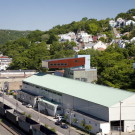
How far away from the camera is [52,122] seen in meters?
34.8


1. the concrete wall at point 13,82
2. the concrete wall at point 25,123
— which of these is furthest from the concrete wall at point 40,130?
the concrete wall at point 13,82

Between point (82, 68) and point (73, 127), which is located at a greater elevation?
point (82, 68)

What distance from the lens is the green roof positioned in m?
31.3

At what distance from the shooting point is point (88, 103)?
3253 centimetres

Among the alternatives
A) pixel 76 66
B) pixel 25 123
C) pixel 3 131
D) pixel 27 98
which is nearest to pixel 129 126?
pixel 25 123

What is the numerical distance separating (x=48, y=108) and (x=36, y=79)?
9559mm

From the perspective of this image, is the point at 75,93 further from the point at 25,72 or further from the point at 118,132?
the point at 25,72

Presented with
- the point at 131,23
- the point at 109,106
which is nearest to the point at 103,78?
the point at 109,106

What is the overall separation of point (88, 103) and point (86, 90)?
3349 millimetres

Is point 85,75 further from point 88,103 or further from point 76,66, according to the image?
point 88,103

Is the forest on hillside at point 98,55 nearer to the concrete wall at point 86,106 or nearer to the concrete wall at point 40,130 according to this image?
the concrete wall at point 86,106

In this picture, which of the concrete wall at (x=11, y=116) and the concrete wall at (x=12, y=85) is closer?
the concrete wall at (x=11, y=116)

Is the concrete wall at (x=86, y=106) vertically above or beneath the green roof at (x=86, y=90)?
beneath

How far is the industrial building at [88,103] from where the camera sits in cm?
2998
